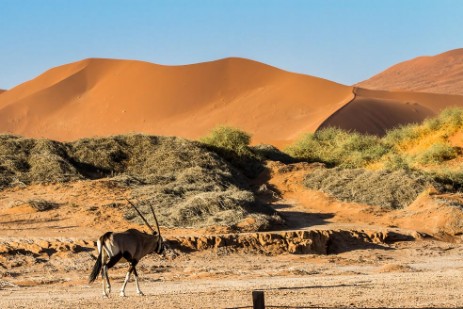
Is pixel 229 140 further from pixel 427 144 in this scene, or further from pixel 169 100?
pixel 169 100

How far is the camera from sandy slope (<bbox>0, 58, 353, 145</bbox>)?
59375mm

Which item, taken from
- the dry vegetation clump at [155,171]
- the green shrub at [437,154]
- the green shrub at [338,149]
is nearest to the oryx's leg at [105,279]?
the dry vegetation clump at [155,171]

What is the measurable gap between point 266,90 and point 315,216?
42.6 m

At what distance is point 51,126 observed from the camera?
211ft

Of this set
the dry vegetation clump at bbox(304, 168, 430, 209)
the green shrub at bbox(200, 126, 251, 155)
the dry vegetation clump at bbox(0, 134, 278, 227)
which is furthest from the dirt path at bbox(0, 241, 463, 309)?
the green shrub at bbox(200, 126, 251, 155)

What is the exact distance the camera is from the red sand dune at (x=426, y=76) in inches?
4582

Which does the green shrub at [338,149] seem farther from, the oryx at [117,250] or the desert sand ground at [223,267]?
the oryx at [117,250]

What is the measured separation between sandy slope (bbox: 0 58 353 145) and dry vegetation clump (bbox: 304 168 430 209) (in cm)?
2756

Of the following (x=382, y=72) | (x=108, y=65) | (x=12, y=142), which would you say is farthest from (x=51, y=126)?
(x=382, y=72)

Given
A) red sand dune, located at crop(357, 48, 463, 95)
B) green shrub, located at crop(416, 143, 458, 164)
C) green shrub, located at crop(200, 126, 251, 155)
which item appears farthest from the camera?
red sand dune, located at crop(357, 48, 463, 95)

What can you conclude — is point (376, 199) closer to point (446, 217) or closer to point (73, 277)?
point (446, 217)

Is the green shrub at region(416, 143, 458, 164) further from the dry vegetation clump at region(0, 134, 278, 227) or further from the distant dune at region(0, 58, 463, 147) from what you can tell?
the distant dune at region(0, 58, 463, 147)

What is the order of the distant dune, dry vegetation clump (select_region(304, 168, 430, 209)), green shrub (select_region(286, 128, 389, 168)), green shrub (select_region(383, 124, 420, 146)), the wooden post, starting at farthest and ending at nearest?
the distant dune → green shrub (select_region(383, 124, 420, 146)) → green shrub (select_region(286, 128, 389, 168)) → dry vegetation clump (select_region(304, 168, 430, 209)) → the wooden post

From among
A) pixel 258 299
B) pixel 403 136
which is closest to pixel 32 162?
pixel 258 299
